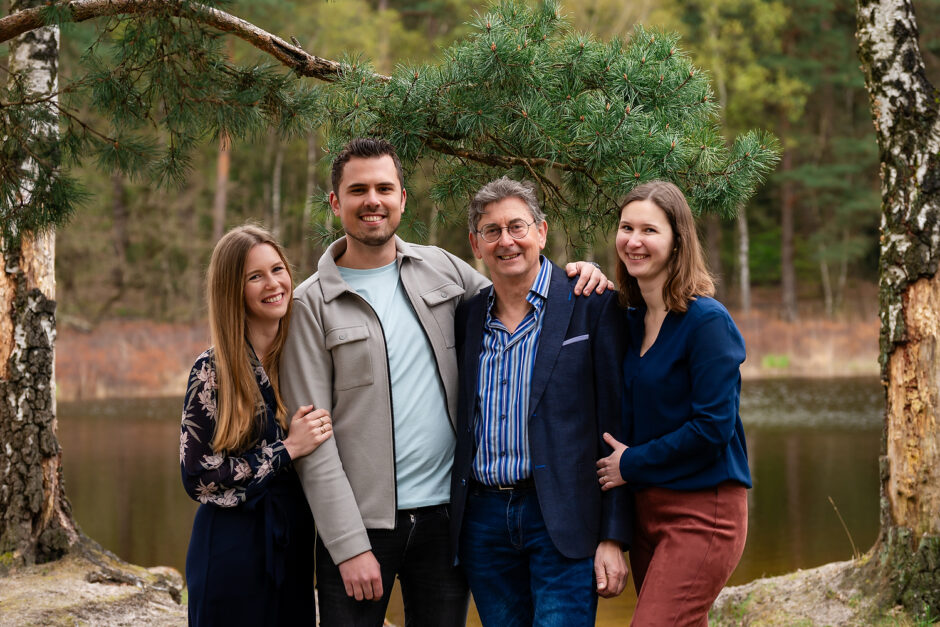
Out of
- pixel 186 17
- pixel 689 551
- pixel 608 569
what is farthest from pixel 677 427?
pixel 186 17

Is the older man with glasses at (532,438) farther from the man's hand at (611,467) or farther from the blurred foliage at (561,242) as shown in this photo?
the blurred foliage at (561,242)

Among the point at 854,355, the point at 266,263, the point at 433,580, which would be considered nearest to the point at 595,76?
the point at 266,263

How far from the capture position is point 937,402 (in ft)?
13.6

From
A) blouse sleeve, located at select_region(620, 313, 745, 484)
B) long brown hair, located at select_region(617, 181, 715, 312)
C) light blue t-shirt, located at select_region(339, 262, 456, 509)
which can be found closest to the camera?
blouse sleeve, located at select_region(620, 313, 745, 484)

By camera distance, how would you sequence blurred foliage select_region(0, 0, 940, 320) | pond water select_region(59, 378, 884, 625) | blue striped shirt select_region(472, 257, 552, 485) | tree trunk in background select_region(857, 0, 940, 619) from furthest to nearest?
blurred foliage select_region(0, 0, 940, 320) < pond water select_region(59, 378, 884, 625) < tree trunk in background select_region(857, 0, 940, 619) < blue striped shirt select_region(472, 257, 552, 485)

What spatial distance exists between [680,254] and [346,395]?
1076 millimetres

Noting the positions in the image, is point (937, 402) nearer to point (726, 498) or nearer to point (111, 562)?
point (726, 498)

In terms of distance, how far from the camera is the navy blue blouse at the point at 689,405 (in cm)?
248

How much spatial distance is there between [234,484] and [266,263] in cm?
66

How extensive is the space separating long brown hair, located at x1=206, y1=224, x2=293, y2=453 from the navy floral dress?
0.11ft

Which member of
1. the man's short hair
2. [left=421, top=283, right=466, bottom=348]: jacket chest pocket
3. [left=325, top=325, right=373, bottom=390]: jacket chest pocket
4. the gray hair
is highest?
the man's short hair

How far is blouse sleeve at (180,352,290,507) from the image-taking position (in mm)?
2652

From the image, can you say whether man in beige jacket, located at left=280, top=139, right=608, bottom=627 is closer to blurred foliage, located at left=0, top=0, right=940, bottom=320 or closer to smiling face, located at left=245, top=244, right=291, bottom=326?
smiling face, located at left=245, top=244, right=291, bottom=326

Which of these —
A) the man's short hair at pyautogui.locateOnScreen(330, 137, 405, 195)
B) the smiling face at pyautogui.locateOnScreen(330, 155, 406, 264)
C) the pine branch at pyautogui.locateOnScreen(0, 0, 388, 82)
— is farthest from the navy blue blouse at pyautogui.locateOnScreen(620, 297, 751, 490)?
the pine branch at pyautogui.locateOnScreen(0, 0, 388, 82)
